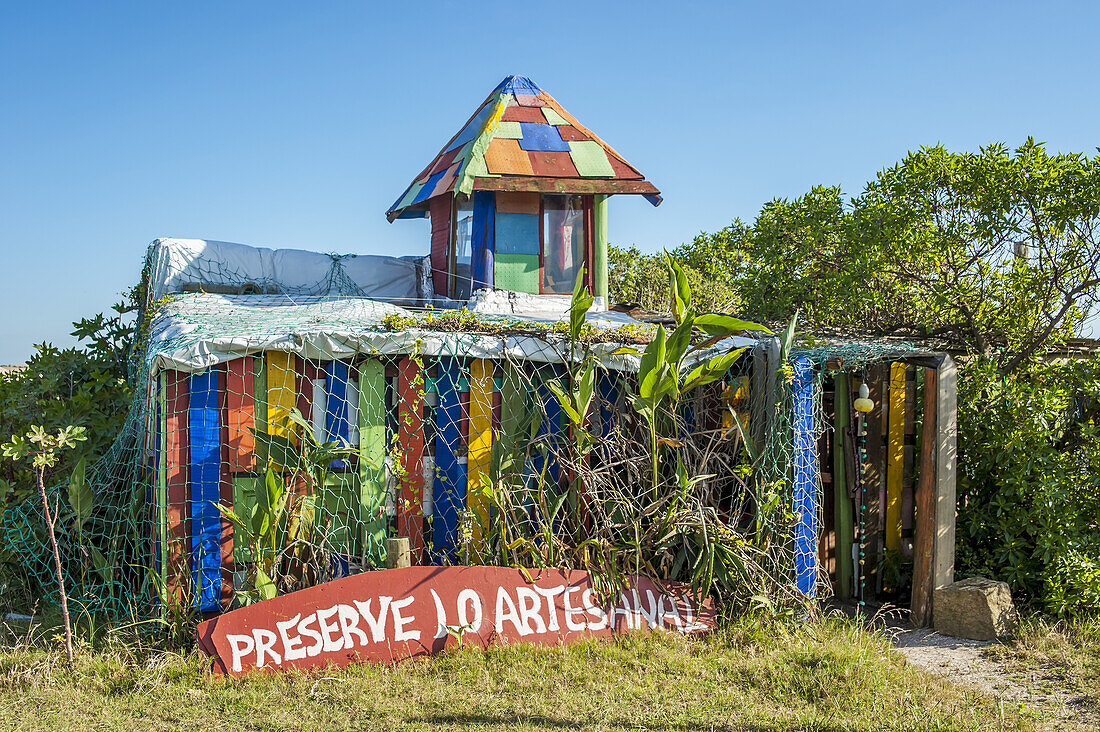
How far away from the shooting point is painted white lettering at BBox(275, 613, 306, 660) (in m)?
5.18

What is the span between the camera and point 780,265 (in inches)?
349

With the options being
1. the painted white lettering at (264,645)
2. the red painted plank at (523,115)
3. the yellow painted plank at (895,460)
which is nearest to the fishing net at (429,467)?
the painted white lettering at (264,645)

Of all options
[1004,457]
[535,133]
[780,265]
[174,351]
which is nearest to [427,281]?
[535,133]

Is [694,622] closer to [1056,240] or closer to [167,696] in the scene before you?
[167,696]

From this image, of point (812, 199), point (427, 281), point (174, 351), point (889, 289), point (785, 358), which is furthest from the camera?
point (427, 281)

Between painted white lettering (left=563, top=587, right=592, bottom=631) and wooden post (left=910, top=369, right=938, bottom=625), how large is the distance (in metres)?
2.68

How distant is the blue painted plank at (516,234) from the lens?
29.3ft

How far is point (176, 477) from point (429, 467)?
1.68 m

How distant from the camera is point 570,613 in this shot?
223 inches

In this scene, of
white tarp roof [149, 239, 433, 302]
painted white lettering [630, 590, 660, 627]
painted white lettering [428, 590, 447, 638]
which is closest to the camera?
painted white lettering [428, 590, 447, 638]

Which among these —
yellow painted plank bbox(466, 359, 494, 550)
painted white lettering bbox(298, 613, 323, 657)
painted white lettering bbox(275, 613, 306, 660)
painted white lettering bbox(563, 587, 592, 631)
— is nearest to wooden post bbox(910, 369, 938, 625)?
painted white lettering bbox(563, 587, 592, 631)

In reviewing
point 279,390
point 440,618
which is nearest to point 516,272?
point 279,390

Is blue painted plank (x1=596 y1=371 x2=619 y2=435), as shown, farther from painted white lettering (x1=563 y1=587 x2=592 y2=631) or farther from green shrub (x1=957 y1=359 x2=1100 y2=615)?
green shrub (x1=957 y1=359 x2=1100 y2=615)

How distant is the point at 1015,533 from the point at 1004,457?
59 cm
